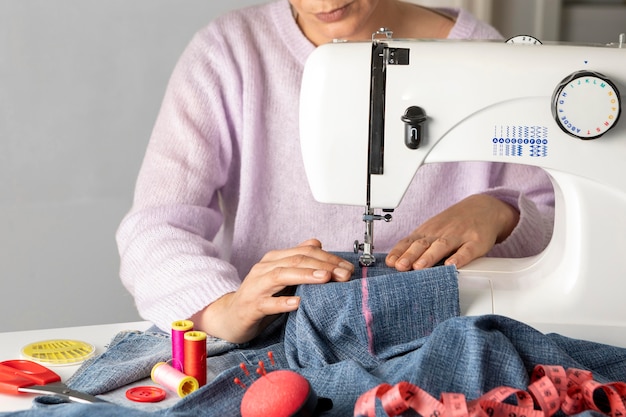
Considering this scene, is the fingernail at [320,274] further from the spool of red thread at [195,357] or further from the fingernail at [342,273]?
the spool of red thread at [195,357]

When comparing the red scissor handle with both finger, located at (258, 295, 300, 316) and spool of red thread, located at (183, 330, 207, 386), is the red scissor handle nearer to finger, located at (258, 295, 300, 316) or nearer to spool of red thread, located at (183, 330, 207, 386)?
spool of red thread, located at (183, 330, 207, 386)

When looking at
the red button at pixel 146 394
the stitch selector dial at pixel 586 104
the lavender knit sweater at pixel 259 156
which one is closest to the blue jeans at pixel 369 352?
the red button at pixel 146 394

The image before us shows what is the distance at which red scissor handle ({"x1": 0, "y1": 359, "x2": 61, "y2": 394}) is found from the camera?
58.3 inches

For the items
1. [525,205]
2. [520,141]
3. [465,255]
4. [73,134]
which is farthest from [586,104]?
[73,134]

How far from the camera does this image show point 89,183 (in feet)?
10.4

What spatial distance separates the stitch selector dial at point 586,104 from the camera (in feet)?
5.03

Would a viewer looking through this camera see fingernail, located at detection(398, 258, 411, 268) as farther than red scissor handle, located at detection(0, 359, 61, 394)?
Yes

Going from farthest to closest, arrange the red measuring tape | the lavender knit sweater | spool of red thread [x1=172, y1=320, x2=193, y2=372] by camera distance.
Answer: the lavender knit sweater
spool of red thread [x1=172, y1=320, x2=193, y2=372]
the red measuring tape

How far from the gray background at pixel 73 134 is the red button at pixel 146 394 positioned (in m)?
1.73

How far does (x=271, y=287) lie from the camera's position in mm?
1629

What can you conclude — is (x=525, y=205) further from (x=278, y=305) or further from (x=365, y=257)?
(x=278, y=305)

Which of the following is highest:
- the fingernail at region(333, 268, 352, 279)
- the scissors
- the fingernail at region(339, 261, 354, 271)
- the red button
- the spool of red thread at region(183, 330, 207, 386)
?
the fingernail at region(339, 261, 354, 271)

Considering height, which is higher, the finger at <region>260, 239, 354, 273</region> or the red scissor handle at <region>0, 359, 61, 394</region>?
the finger at <region>260, 239, 354, 273</region>

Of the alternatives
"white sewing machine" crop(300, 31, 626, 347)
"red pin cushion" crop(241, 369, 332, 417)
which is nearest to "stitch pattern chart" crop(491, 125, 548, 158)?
"white sewing machine" crop(300, 31, 626, 347)
